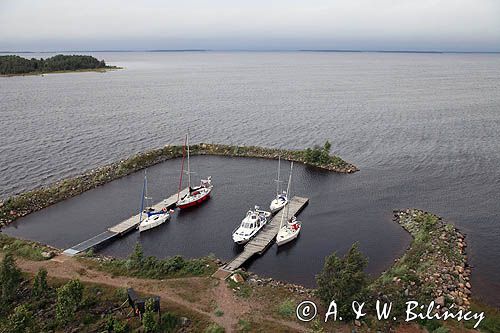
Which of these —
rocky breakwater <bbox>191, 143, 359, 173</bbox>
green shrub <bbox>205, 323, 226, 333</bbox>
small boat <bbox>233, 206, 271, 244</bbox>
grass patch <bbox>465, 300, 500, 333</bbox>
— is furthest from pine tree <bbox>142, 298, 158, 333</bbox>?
rocky breakwater <bbox>191, 143, 359, 173</bbox>

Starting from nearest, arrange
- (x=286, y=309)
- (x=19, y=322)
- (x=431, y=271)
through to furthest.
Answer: (x=19, y=322), (x=286, y=309), (x=431, y=271)

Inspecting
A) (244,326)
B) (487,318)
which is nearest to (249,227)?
(244,326)

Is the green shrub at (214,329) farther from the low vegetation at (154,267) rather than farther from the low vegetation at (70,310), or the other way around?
the low vegetation at (154,267)

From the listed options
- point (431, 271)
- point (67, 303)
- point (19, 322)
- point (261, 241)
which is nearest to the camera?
point (19, 322)

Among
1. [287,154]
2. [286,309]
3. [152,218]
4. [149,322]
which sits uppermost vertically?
[287,154]

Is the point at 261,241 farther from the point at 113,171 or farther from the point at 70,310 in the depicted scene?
the point at 113,171

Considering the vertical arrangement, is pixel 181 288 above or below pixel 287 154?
below

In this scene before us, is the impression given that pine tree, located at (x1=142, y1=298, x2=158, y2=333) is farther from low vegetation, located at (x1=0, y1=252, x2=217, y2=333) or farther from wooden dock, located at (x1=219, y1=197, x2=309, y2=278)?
wooden dock, located at (x1=219, y1=197, x2=309, y2=278)
